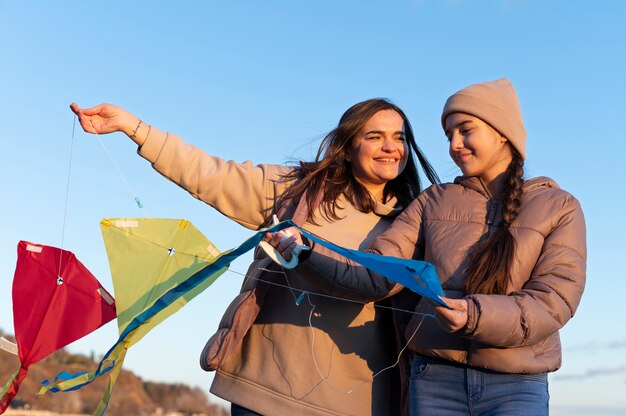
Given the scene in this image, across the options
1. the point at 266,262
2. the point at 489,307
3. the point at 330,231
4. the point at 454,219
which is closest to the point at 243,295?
the point at 266,262

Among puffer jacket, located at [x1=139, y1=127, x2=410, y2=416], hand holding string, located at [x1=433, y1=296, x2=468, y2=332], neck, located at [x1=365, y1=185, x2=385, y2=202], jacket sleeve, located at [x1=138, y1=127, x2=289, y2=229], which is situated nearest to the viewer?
hand holding string, located at [x1=433, y1=296, x2=468, y2=332]

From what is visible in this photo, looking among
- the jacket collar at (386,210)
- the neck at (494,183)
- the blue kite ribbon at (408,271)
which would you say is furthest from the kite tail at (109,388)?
the neck at (494,183)

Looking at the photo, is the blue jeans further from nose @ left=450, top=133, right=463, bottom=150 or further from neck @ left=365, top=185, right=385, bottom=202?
neck @ left=365, top=185, right=385, bottom=202

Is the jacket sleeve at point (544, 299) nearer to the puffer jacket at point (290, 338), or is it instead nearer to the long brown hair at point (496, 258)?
the long brown hair at point (496, 258)

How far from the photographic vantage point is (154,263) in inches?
174

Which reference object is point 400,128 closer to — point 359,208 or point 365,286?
point 359,208

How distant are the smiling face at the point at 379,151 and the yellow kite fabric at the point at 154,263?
0.95 metres

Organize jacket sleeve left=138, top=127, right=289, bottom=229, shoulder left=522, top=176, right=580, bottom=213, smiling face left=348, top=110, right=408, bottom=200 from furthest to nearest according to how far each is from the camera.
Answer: smiling face left=348, top=110, right=408, bottom=200 → jacket sleeve left=138, top=127, right=289, bottom=229 → shoulder left=522, top=176, right=580, bottom=213

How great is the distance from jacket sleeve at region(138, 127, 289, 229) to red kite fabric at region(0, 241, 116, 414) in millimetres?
743

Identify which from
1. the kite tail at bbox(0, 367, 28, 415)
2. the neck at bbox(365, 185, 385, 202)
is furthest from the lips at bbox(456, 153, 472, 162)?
the kite tail at bbox(0, 367, 28, 415)

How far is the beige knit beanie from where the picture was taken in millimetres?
3865

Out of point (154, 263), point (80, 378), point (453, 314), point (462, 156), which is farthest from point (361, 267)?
point (80, 378)

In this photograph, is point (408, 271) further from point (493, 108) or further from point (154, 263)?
point (154, 263)

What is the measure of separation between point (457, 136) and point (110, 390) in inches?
79.5
